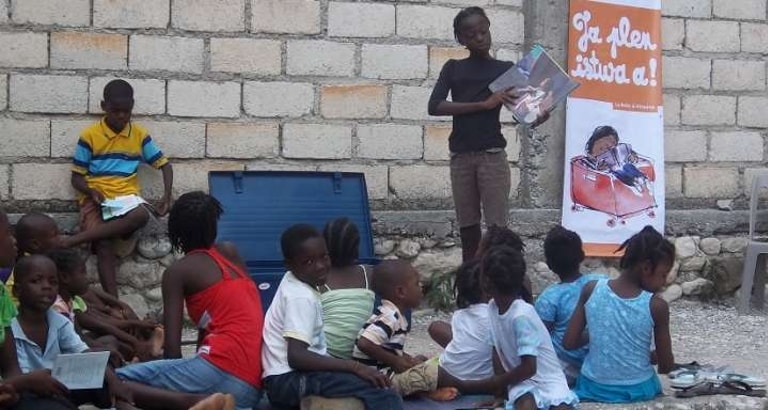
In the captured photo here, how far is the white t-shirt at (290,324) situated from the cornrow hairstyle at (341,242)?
19.7 inches

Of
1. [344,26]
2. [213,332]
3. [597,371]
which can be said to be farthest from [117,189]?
[597,371]

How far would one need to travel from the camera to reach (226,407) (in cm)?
459

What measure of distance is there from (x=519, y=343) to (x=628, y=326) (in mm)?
592

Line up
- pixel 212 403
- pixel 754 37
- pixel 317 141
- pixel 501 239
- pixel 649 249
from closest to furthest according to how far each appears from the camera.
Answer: pixel 212 403, pixel 649 249, pixel 501 239, pixel 317 141, pixel 754 37

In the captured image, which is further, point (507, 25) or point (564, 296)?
point (507, 25)

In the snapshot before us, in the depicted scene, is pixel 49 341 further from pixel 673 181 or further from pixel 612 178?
pixel 673 181

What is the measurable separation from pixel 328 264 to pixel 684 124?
168 inches

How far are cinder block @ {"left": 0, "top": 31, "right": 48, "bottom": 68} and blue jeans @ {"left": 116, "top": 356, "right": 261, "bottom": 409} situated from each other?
110 inches

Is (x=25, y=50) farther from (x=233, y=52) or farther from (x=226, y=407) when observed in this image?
(x=226, y=407)

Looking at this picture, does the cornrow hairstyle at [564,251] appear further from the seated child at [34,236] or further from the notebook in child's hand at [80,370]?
the seated child at [34,236]

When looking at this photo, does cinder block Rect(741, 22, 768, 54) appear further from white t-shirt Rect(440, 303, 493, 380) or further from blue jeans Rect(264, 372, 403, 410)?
blue jeans Rect(264, 372, 403, 410)

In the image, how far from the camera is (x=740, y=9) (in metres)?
8.59

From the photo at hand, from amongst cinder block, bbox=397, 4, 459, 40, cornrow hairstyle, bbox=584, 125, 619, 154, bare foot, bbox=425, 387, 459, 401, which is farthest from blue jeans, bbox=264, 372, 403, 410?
cornrow hairstyle, bbox=584, 125, 619, 154

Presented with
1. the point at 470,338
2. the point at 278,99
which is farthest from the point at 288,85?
the point at 470,338
